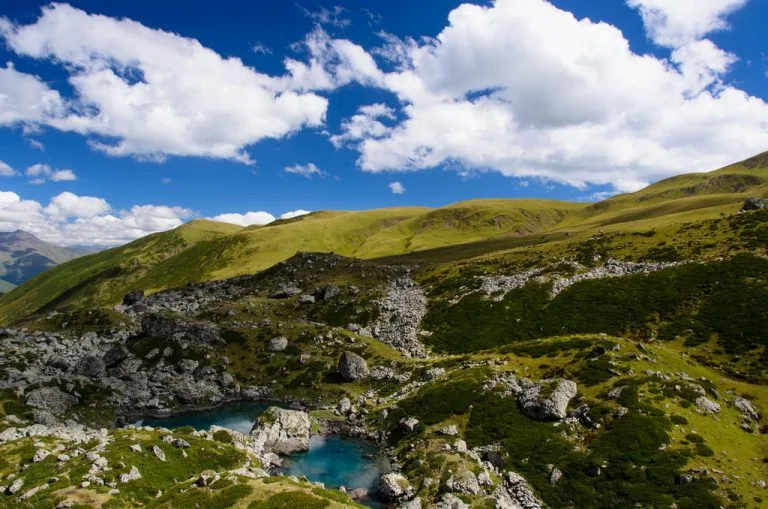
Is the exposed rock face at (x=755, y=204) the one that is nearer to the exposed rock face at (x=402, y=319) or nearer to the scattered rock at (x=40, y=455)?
the exposed rock face at (x=402, y=319)

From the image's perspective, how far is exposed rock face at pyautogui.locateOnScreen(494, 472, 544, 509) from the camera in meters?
50.2

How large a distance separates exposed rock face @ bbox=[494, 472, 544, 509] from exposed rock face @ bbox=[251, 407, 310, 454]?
32.8m

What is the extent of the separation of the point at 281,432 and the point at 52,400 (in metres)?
45.8

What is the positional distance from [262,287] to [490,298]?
9386 centimetres

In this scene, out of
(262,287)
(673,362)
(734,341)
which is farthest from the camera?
(262,287)

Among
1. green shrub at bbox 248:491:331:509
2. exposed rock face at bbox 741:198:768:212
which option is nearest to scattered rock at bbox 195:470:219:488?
green shrub at bbox 248:491:331:509

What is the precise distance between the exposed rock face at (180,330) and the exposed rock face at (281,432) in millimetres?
45183

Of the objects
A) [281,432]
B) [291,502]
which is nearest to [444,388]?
[281,432]

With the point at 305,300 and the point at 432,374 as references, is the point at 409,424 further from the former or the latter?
the point at 305,300

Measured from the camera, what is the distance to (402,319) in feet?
426

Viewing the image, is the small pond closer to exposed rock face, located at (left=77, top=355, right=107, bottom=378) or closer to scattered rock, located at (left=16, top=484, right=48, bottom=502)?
exposed rock face, located at (left=77, top=355, right=107, bottom=378)

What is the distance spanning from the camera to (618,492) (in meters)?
48.7

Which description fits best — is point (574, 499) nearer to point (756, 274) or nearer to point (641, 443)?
point (641, 443)

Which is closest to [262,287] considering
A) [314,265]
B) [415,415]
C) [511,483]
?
[314,265]
